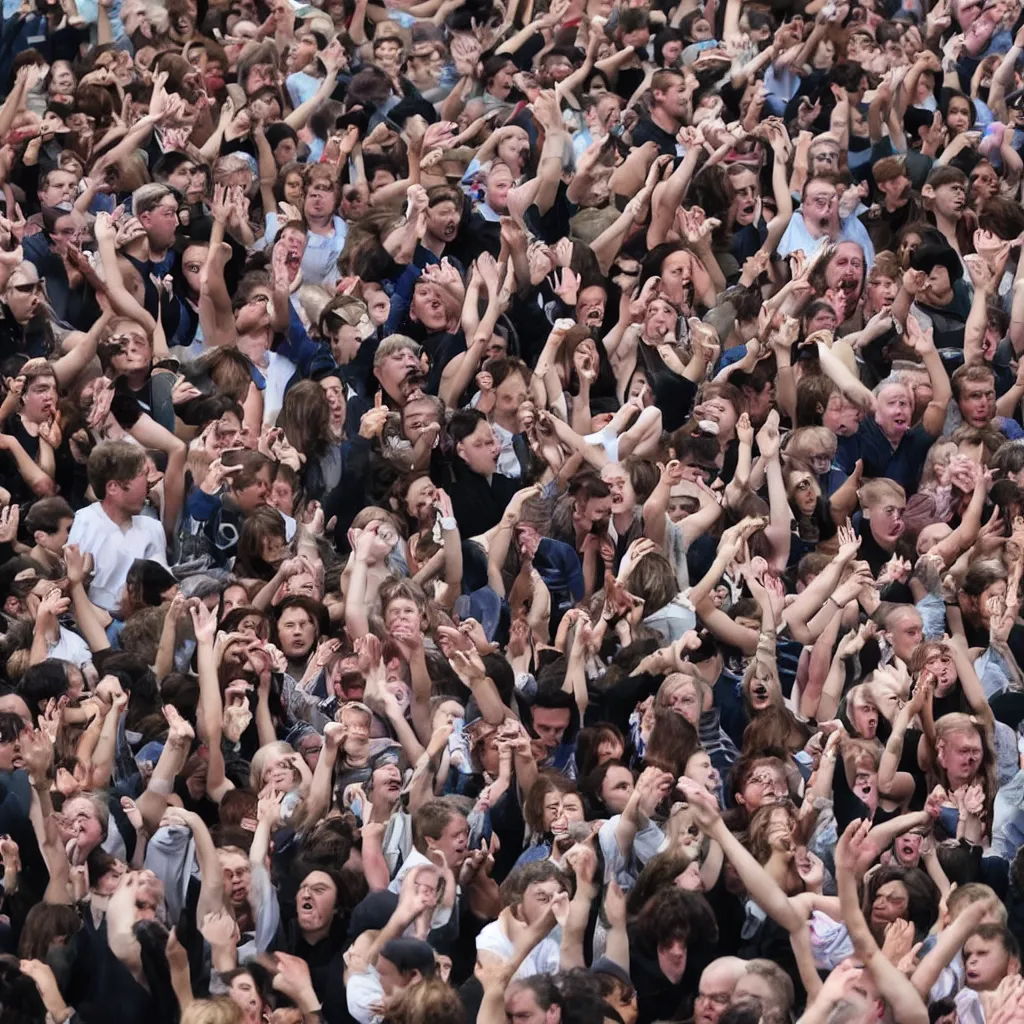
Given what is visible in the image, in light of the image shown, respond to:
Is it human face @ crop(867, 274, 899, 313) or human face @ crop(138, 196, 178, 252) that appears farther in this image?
human face @ crop(867, 274, 899, 313)

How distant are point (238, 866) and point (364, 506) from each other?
2.66m

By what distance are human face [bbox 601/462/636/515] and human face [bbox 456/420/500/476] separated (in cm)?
48

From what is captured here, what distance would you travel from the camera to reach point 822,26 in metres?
16.9

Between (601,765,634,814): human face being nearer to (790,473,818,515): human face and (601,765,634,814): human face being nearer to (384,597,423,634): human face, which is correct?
(384,597,423,634): human face

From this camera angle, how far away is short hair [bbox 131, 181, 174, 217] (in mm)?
14305

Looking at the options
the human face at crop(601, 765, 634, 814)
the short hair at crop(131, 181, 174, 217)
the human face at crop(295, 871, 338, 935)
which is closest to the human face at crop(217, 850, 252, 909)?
the human face at crop(295, 871, 338, 935)

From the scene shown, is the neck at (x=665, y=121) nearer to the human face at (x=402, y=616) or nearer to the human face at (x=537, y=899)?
the human face at (x=402, y=616)

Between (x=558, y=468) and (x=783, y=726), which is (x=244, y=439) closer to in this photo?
(x=558, y=468)

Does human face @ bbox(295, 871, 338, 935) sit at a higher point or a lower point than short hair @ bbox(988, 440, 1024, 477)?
higher

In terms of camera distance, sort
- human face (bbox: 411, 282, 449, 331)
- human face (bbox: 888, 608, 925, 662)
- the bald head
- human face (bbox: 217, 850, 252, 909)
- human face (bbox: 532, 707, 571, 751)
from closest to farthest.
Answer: the bald head
human face (bbox: 217, 850, 252, 909)
human face (bbox: 532, 707, 571, 751)
human face (bbox: 888, 608, 925, 662)
human face (bbox: 411, 282, 449, 331)

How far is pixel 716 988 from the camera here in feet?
33.1

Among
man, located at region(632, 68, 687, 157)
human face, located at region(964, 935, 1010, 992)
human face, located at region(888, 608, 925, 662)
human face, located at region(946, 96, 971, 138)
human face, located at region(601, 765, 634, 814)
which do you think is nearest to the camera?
human face, located at region(964, 935, 1010, 992)

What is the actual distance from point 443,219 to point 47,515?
2.74 meters

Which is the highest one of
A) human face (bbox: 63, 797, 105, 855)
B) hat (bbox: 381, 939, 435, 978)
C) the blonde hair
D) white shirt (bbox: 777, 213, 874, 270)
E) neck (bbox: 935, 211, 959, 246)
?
the blonde hair
